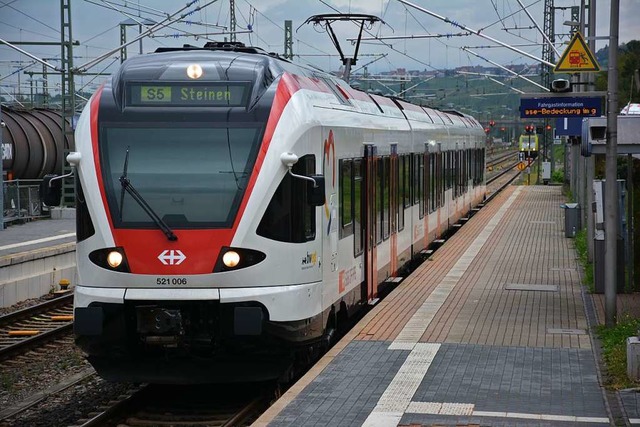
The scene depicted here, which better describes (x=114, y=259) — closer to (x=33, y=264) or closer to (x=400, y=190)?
(x=400, y=190)

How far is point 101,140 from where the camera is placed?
36.9 ft

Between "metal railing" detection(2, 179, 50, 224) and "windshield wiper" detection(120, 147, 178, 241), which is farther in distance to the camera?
"metal railing" detection(2, 179, 50, 224)

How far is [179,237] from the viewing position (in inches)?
429

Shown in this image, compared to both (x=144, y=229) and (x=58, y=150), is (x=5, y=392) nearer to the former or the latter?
(x=144, y=229)

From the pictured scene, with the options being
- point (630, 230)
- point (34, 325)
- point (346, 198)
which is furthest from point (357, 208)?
point (34, 325)

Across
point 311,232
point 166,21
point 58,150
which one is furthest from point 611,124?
point 58,150

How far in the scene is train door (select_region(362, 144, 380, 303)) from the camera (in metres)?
15.6

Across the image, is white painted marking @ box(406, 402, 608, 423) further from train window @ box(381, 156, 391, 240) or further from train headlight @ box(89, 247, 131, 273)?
train window @ box(381, 156, 391, 240)

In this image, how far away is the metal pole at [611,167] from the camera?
559 inches

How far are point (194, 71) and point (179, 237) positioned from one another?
1823 millimetres

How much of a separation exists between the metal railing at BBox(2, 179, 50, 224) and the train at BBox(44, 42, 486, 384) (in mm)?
22606

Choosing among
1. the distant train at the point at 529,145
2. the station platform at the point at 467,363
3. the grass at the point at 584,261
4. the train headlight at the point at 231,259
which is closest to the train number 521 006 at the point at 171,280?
the train headlight at the point at 231,259

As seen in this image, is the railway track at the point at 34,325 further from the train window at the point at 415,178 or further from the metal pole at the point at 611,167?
the metal pole at the point at 611,167

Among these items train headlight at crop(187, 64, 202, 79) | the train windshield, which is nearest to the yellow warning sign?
train headlight at crop(187, 64, 202, 79)
